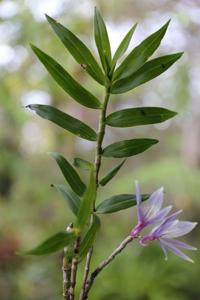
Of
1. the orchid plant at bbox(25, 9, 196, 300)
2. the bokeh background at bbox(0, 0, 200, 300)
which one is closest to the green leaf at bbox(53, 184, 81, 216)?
the orchid plant at bbox(25, 9, 196, 300)

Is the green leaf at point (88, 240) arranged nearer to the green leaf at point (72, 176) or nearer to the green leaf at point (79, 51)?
the green leaf at point (72, 176)

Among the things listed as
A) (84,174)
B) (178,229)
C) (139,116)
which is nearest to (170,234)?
(178,229)

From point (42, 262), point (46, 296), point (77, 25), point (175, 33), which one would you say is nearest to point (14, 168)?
point (42, 262)

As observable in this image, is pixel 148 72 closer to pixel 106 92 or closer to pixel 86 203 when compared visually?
pixel 106 92


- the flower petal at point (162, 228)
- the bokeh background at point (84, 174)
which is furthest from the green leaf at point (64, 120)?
the bokeh background at point (84, 174)

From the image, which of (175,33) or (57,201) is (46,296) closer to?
(57,201)
